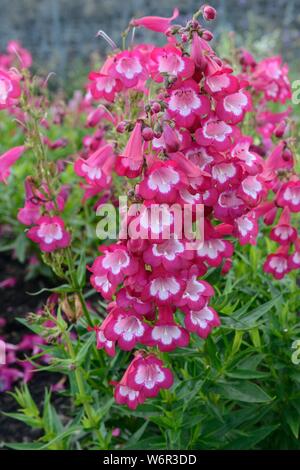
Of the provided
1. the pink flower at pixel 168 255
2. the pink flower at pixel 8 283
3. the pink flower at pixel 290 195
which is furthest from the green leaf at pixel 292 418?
the pink flower at pixel 8 283

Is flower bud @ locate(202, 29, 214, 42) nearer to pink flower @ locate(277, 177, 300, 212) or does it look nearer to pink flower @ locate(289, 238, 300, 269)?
pink flower @ locate(277, 177, 300, 212)

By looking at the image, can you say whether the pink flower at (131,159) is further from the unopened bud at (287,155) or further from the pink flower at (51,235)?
the unopened bud at (287,155)

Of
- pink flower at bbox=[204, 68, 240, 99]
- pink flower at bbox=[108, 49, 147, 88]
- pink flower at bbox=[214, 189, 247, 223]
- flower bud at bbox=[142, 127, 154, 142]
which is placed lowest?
pink flower at bbox=[214, 189, 247, 223]

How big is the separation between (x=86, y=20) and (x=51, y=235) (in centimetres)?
1077

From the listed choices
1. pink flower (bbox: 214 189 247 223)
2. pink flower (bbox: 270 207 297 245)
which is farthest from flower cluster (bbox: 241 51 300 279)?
pink flower (bbox: 214 189 247 223)

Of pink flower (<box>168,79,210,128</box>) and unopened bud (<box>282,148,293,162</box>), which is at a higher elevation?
unopened bud (<box>282,148,293,162</box>)

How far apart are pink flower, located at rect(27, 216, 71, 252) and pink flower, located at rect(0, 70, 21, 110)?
404 mm

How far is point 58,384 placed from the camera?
3299 millimetres

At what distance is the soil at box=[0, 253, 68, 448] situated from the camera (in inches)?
125

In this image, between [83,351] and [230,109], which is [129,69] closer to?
[230,109]

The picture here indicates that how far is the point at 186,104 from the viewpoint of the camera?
159 cm

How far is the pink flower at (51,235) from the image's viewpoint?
2129 millimetres

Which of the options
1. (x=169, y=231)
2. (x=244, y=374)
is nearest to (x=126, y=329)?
(x=169, y=231)

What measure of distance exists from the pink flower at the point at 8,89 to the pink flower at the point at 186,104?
0.61m
